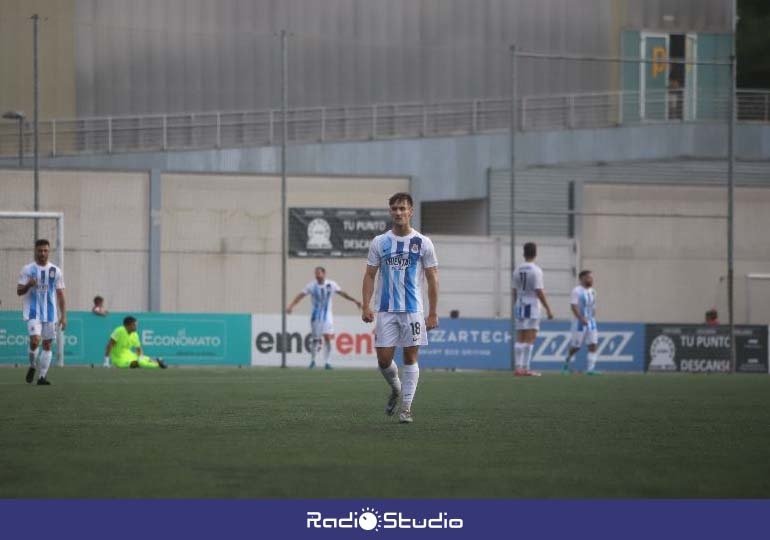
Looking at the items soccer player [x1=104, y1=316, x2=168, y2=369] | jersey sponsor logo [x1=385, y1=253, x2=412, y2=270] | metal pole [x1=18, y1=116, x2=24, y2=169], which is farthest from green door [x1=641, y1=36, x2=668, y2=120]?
jersey sponsor logo [x1=385, y1=253, x2=412, y2=270]

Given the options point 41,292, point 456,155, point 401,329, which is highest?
point 456,155

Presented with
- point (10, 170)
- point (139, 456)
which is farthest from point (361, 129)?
point (139, 456)

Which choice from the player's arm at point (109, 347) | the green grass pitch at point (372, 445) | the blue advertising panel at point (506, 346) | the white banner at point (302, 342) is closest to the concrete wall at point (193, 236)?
the white banner at point (302, 342)

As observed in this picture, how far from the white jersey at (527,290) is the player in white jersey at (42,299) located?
9325 millimetres

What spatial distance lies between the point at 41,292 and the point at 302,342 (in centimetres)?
1413

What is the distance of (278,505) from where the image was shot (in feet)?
25.9

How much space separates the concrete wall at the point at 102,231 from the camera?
38531 millimetres

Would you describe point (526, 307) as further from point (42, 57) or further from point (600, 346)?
point (42, 57)

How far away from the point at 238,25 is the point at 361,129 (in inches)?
180

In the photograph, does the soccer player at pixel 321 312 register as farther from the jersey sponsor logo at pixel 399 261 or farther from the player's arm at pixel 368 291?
the jersey sponsor logo at pixel 399 261

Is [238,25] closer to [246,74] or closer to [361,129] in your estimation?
[246,74]

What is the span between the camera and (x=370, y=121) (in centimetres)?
4369

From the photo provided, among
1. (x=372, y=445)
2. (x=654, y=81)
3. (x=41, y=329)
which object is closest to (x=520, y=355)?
(x=41, y=329)

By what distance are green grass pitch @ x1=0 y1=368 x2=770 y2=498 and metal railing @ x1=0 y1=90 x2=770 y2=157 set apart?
21950 mm
